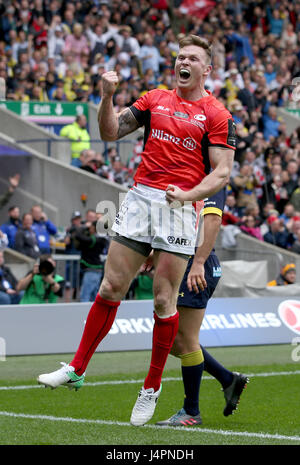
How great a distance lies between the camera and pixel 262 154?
20156 millimetres

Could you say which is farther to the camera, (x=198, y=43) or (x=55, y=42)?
(x=55, y=42)

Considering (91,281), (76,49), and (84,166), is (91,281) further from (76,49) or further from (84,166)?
(76,49)

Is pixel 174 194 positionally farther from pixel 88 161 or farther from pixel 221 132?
pixel 88 161

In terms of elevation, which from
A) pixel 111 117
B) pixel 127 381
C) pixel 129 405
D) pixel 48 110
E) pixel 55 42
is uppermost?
pixel 111 117

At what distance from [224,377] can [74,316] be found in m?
4.52

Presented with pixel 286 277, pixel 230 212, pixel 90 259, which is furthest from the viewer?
pixel 230 212

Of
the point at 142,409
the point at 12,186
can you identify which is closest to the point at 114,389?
the point at 142,409

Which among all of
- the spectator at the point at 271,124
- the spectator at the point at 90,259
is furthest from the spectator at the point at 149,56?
the spectator at the point at 90,259

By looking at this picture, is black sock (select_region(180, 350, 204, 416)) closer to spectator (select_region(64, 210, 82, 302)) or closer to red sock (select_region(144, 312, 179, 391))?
red sock (select_region(144, 312, 179, 391))

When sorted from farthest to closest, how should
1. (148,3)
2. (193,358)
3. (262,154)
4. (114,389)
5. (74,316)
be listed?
1. (148,3)
2. (262,154)
3. (74,316)
4. (114,389)
5. (193,358)

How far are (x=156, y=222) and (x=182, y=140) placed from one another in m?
0.59

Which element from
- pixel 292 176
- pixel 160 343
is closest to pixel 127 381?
pixel 160 343

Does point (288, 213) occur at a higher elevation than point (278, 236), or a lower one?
higher

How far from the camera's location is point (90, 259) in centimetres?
1482
